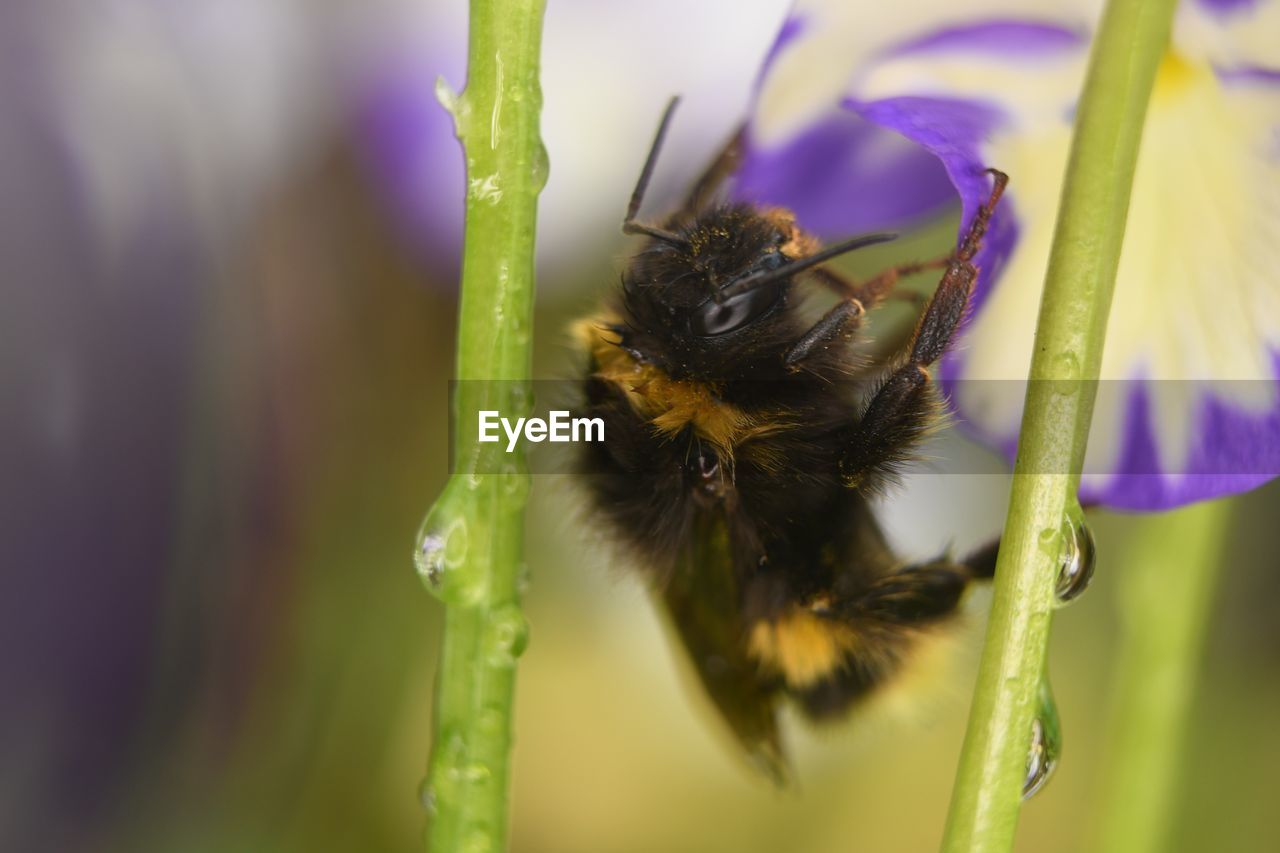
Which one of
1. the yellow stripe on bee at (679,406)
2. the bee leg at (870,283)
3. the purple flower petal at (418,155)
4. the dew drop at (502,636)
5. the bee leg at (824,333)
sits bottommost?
the dew drop at (502,636)

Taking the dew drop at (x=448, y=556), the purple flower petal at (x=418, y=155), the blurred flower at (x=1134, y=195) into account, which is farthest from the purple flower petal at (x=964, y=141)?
the purple flower petal at (x=418, y=155)

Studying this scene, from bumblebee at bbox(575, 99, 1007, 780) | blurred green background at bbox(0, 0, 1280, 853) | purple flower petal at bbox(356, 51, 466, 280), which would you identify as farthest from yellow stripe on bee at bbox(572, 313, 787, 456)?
purple flower petal at bbox(356, 51, 466, 280)

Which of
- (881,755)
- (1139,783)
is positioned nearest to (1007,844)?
(1139,783)

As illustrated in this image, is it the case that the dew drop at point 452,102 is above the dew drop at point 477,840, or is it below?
above

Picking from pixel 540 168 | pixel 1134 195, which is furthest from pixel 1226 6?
pixel 540 168

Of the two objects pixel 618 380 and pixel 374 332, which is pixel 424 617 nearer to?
pixel 374 332

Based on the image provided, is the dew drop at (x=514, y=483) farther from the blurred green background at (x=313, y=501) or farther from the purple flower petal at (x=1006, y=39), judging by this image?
the blurred green background at (x=313, y=501)

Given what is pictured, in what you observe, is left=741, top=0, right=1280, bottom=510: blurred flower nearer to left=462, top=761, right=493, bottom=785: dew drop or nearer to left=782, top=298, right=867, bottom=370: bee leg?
left=782, top=298, right=867, bottom=370: bee leg
